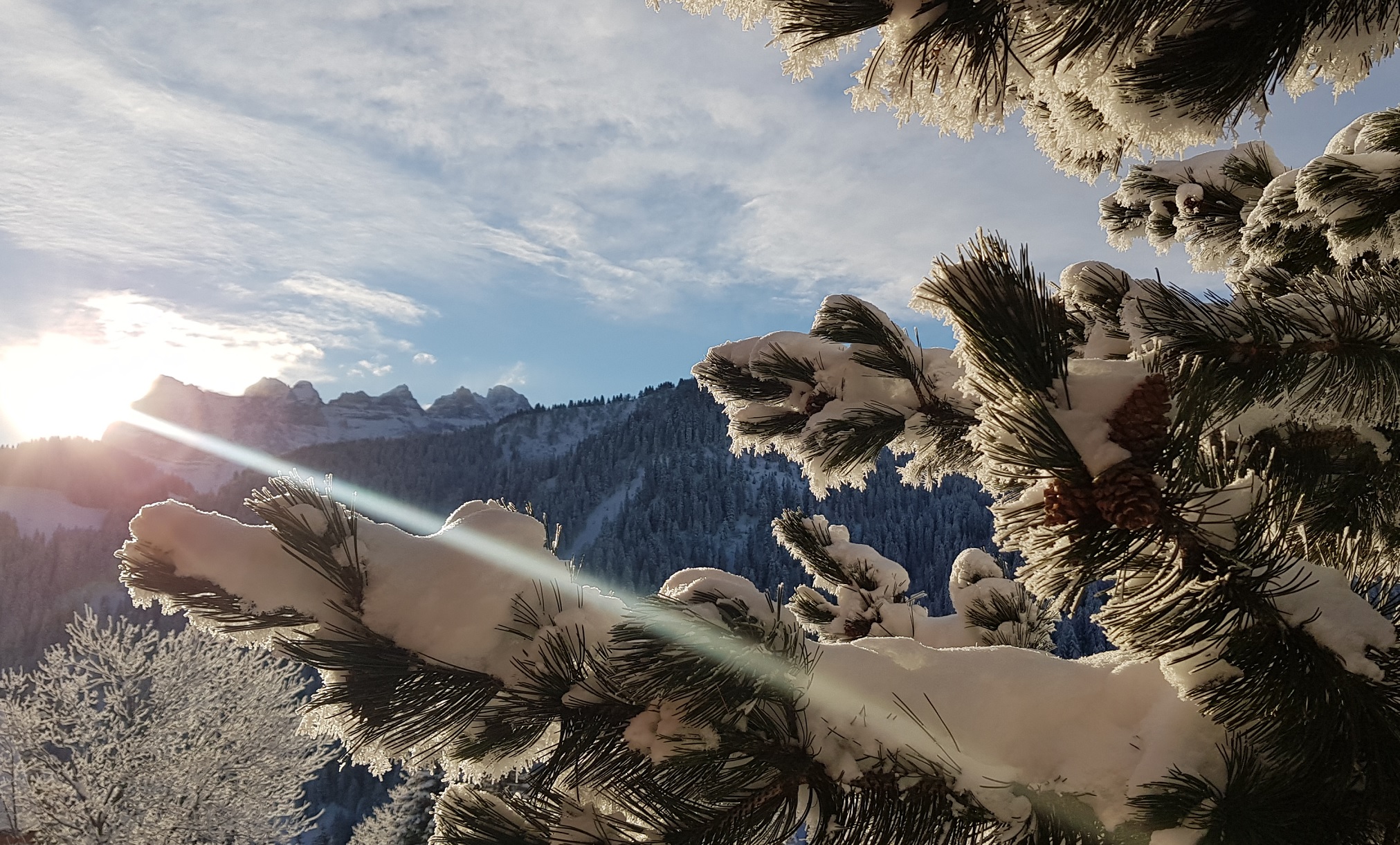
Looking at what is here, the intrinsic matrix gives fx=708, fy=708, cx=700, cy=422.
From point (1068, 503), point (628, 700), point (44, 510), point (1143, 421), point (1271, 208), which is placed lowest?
point (44, 510)

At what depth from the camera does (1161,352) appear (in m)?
1.11

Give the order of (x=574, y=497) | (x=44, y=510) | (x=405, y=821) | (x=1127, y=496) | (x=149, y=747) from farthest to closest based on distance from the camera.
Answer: (x=574, y=497)
(x=44, y=510)
(x=405, y=821)
(x=149, y=747)
(x=1127, y=496)

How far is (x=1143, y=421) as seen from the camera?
40.0 inches

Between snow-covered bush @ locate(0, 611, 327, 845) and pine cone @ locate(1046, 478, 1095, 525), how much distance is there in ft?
55.2

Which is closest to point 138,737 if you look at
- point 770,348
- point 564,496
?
point 770,348

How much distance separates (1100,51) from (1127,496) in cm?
108

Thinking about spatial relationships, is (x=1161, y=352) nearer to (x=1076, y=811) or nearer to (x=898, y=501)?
(x=1076, y=811)

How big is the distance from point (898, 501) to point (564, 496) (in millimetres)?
71265

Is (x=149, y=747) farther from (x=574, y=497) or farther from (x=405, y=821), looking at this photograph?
(x=574, y=497)

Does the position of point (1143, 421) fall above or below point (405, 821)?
above

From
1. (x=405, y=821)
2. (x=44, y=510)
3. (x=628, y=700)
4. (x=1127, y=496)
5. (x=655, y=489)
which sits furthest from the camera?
(x=655, y=489)

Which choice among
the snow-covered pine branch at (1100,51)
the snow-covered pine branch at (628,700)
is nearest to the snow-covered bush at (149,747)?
the snow-covered pine branch at (628,700)

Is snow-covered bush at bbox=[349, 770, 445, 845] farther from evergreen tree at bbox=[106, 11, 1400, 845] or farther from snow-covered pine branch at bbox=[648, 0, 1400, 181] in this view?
snow-covered pine branch at bbox=[648, 0, 1400, 181]

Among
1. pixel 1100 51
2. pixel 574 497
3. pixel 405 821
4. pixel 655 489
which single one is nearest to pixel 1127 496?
pixel 1100 51
